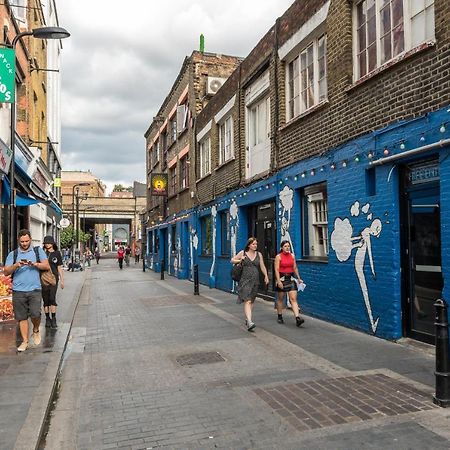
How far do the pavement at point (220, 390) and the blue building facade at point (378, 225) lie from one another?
53 centimetres

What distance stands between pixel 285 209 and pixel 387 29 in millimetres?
4766

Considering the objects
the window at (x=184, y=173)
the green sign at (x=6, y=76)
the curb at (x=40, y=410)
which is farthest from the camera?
the window at (x=184, y=173)

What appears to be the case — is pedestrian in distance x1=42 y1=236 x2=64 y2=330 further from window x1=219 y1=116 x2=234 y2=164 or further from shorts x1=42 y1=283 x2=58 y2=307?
window x1=219 y1=116 x2=234 y2=164

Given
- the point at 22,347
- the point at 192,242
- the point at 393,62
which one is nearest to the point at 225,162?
the point at 192,242

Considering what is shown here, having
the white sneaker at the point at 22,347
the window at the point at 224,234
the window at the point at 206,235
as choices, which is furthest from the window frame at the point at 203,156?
the white sneaker at the point at 22,347

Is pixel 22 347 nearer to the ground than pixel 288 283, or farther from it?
nearer to the ground

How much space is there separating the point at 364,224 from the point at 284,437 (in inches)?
191

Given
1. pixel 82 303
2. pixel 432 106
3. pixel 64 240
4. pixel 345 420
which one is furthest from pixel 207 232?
pixel 64 240

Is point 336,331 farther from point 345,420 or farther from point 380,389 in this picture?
A: point 345,420

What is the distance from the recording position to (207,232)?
1945 centimetres

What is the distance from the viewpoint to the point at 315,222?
10.3 metres

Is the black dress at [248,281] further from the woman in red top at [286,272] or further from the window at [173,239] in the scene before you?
the window at [173,239]

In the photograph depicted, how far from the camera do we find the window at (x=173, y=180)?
2557 cm

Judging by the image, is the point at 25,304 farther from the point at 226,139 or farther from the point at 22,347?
the point at 226,139
